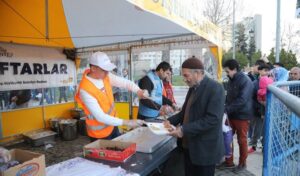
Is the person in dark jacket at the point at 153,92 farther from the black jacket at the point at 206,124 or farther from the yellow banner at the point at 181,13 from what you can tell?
the black jacket at the point at 206,124

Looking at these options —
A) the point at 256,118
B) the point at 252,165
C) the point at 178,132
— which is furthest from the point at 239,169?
the point at 178,132

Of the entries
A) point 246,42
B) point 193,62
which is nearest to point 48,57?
point 193,62

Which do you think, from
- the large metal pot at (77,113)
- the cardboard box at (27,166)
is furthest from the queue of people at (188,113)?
the large metal pot at (77,113)

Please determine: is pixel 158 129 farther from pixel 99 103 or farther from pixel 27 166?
pixel 27 166

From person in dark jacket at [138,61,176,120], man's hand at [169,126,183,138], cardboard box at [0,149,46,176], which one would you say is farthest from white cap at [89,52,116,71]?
person in dark jacket at [138,61,176,120]

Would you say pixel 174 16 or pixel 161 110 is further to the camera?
pixel 161 110

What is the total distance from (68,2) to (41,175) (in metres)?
3.45

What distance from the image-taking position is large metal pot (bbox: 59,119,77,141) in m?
5.96

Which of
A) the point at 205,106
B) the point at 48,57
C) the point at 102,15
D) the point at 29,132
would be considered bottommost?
the point at 29,132

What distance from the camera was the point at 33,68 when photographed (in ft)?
19.5

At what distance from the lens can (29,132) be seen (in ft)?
19.1

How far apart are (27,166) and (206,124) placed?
49.0 inches

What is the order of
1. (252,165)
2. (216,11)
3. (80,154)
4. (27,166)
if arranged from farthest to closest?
(216,11), (252,165), (80,154), (27,166)

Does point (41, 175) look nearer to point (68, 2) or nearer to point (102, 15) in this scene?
point (102, 15)
